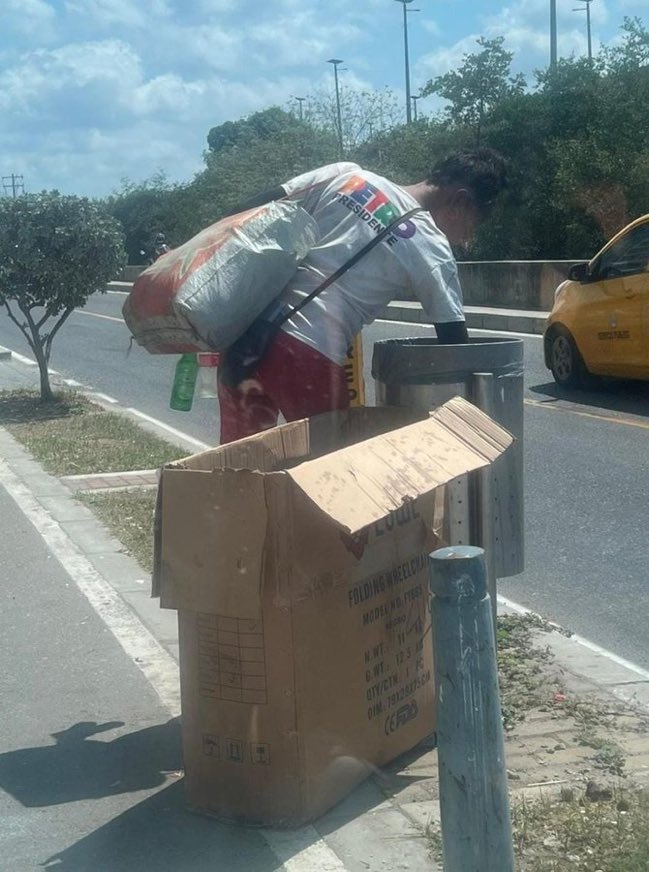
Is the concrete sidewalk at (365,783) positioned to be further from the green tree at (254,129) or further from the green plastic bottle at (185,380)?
the green tree at (254,129)

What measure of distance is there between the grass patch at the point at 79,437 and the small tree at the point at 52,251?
0.54 meters

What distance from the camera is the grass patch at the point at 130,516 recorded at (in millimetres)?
7012

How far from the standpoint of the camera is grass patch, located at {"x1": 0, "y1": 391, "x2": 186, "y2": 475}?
971 cm

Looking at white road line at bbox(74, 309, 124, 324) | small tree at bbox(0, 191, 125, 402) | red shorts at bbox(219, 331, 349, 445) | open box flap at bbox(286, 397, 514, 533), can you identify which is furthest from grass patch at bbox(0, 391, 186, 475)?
white road line at bbox(74, 309, 124, 324)

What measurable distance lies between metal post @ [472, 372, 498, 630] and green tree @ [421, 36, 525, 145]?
1479 inches

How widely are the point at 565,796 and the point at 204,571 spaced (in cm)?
126

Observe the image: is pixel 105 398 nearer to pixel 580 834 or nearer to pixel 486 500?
pixel 486 500

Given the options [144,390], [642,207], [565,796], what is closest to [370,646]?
[565,796]

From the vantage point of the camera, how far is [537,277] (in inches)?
915

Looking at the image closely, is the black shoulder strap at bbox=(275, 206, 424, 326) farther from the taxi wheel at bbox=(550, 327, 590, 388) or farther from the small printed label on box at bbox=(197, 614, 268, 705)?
the taxi wheel at bbox=(550, 327, 590, 388)

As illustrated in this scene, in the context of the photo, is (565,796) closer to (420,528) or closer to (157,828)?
(420,528)

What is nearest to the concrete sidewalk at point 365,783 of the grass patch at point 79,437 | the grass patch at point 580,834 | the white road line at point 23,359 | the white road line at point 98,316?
the grass patch at point 580,834

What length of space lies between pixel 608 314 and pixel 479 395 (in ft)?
27.3

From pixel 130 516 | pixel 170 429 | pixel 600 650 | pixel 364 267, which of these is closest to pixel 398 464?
pixel 364 267
